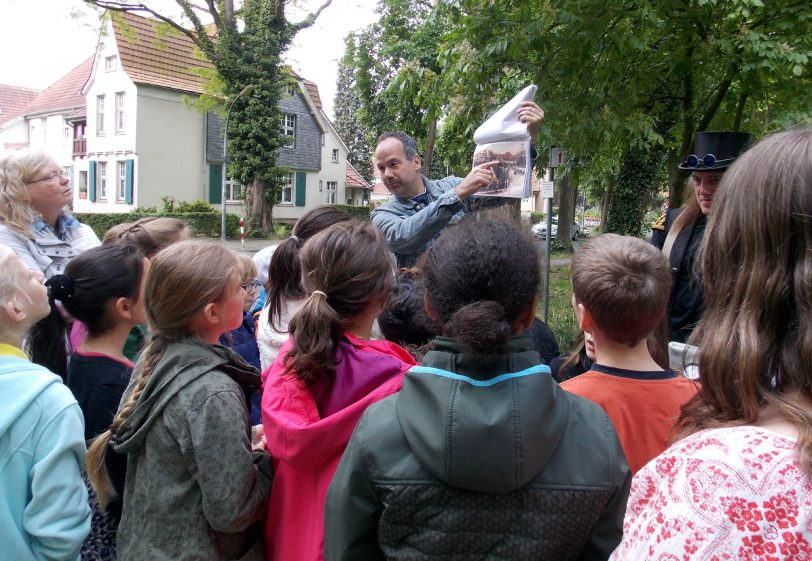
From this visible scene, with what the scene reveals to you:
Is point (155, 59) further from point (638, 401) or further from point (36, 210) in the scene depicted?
point (638, 401)

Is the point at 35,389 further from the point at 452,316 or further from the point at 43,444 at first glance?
the point at 452,316

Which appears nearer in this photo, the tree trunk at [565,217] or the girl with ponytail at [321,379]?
the girl with ponytail at [321,379]

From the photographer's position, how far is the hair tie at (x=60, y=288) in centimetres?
258

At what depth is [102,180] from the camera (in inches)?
1314

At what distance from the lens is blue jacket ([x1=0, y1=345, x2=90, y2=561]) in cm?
182

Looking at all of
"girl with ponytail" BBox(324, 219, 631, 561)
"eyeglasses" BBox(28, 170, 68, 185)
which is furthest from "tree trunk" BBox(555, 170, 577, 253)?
"girl with ponytail" BBox(324, 219, 631, 561)

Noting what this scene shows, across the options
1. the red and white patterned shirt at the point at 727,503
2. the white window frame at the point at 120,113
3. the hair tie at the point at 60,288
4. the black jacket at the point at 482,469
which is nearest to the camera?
the red and white patterned shirt at the point at 727,503

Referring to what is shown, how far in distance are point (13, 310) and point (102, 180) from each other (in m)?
35.3

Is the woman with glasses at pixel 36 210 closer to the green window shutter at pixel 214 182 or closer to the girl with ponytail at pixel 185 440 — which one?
the girl with ponytail at pixel 185 440

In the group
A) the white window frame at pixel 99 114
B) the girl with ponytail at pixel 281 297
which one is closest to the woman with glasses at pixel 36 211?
the girl with ponytail at pixel 281 297

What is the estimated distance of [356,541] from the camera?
1487 mm

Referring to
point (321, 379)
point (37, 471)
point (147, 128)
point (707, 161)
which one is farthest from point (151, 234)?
point (147, 128)

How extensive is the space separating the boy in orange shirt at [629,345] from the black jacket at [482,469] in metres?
0.44

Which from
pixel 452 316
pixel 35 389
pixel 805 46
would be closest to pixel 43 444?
pixel 35 389
